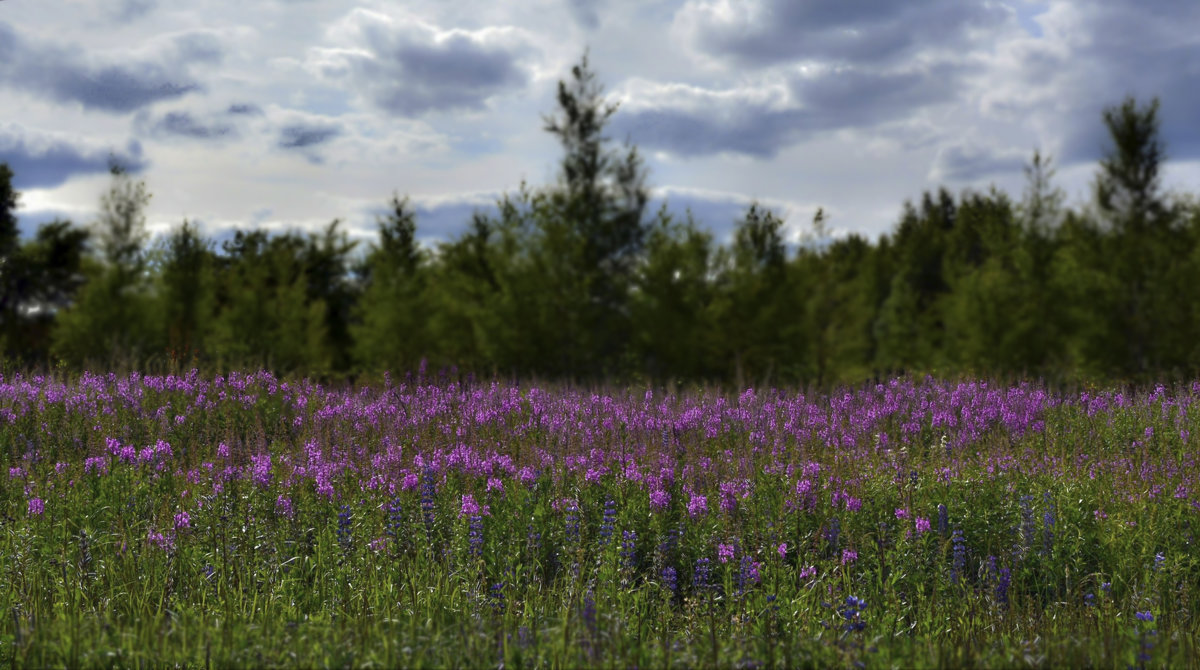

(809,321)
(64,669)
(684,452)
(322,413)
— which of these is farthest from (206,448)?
(809,321)

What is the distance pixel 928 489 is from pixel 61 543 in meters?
5.98

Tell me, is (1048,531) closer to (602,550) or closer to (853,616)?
(853,616)

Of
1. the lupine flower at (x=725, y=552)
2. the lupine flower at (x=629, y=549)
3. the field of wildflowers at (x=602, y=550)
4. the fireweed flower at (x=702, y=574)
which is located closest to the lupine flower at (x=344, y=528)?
the field of wildflowers at (x=602, y=550)

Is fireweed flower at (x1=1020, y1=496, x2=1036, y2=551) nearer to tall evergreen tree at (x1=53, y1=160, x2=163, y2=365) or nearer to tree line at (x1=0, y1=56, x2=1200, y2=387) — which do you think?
tree line at (x1=0, y1=56, x2=1200, y2=387)

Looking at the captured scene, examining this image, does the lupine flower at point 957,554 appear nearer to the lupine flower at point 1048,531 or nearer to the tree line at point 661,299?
the lupine flower at point 1048,531

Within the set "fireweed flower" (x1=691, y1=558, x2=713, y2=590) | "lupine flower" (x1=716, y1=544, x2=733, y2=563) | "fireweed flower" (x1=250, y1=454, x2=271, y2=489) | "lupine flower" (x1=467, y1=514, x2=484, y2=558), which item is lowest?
"fireweed flower" (x1=691, y1=558, x2=713, y2=590)

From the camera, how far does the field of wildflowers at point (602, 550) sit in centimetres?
400

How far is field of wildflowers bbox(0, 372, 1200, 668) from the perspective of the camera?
4000mm

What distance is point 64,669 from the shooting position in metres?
3.78

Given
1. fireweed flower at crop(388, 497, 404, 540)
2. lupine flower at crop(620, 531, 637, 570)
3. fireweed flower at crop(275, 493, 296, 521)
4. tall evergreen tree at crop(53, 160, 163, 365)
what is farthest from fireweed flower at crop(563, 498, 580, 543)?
tall evergreen tree at crop(53, 160, 163, 365)

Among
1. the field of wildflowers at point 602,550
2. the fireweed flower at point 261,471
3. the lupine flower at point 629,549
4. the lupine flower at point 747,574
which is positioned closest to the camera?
the field of wildflowers at point 602,550

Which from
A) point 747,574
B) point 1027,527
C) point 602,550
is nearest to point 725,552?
point 747,574

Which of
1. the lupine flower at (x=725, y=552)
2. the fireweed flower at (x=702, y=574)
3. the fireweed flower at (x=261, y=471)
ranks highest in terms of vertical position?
the fireweed flower at (x=261, y=471)

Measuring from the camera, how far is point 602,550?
5.54m
